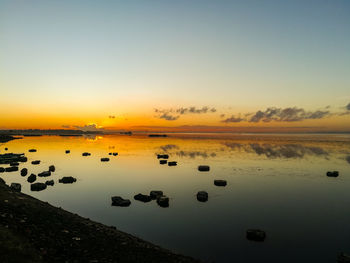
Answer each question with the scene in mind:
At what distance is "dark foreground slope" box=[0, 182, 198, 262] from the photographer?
13.5m

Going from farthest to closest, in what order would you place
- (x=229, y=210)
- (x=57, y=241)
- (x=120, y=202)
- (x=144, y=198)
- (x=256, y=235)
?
(x=144, y=198)
(x=120, y=202)
(x=229, y=210)
(x=256, y=235)
(x=57, y=241)

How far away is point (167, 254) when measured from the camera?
17.3 m

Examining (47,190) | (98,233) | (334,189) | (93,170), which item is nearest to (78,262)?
(98,233)

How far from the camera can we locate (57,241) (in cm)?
1572

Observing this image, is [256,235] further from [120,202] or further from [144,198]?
[120,202]

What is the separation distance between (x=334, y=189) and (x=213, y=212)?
86.2 feet

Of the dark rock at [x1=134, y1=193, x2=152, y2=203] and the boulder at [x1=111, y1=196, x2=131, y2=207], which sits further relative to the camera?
the dark rock at [x1=134, y1=193, x2=152, y2=203]

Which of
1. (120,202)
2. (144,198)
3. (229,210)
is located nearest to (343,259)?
(229,210)

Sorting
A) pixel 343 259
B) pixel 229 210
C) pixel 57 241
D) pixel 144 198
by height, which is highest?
pixel 57 241

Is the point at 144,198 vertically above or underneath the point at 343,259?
Result: underneath

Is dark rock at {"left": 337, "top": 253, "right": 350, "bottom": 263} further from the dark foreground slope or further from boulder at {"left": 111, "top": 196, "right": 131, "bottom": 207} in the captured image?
boulder at {"left": 111, "top": 196, "right": 131, "bottom": 207}

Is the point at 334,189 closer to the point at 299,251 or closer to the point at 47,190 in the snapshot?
the point at 299,251

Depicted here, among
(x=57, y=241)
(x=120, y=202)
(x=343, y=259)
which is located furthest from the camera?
(x=120, y=202)

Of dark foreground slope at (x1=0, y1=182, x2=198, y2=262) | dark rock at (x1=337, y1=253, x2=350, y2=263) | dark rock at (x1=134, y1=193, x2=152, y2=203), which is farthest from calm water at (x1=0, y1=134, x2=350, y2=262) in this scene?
dark foreground slope at (x1=0, y1=182, x2=198, y2=262)
